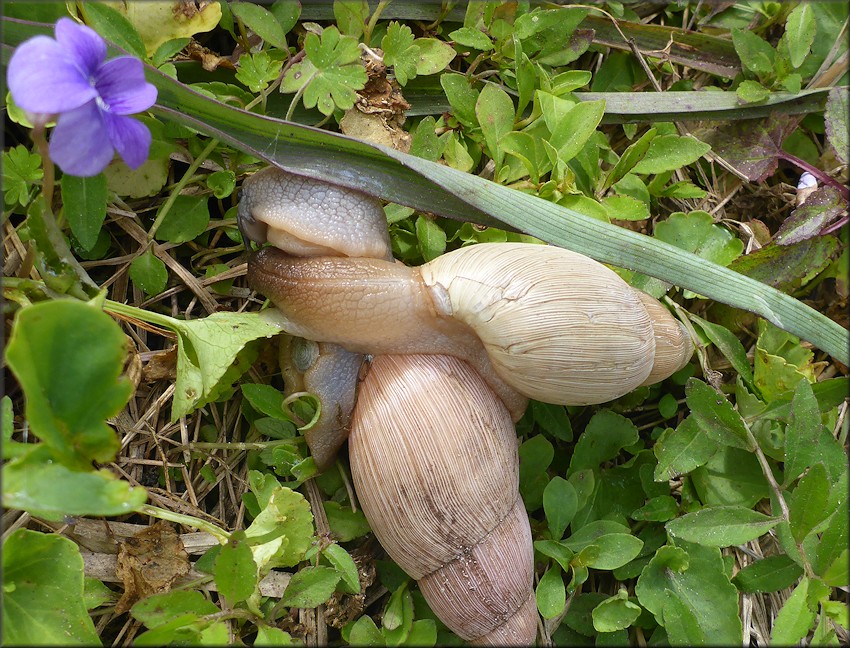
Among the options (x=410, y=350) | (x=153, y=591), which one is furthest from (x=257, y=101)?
(x=153, y=591)

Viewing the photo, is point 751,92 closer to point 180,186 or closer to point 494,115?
point 494,115

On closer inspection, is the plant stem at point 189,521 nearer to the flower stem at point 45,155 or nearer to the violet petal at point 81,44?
the flower stem at point 45,155

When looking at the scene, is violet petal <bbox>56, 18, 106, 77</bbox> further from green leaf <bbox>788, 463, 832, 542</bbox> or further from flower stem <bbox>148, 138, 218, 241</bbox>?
green leaf <bbox>788, 463, 832, 542</bbox>

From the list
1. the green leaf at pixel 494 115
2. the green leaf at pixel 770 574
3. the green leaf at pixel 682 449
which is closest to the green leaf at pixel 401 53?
the green leaf at pixel 494 115

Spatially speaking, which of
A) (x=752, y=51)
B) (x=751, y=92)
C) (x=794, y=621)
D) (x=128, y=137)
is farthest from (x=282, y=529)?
(x=752, y=51)

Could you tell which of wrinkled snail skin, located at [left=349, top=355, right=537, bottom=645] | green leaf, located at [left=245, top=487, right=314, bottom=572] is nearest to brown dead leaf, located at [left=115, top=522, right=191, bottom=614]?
green leaf, located at [left=245, top=487, right=314, bottom=572]
